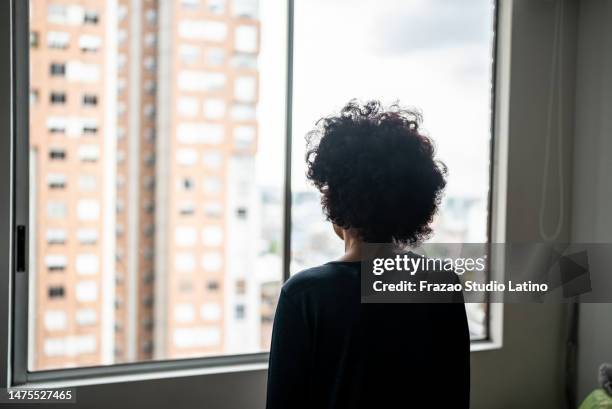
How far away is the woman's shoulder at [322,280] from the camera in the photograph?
945 millimetres

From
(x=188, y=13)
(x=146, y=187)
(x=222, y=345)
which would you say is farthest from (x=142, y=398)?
Answer: (x=188, y=13)

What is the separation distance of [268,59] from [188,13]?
0.41 metres

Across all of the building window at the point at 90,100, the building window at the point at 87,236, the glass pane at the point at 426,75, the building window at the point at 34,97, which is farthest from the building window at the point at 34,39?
the glass pane at the point at 426,75

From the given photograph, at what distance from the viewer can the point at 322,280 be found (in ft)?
3.11

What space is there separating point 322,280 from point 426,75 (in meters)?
1.45

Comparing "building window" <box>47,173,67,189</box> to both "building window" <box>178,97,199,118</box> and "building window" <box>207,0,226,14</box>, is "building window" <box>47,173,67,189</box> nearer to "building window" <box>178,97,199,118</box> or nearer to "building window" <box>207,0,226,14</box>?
"building window" <box>178,97,199,118</box>

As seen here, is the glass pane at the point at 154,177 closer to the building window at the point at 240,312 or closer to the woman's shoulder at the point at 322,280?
the building window at the point at 240,312

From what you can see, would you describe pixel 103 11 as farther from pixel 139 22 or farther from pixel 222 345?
pixel 222 345

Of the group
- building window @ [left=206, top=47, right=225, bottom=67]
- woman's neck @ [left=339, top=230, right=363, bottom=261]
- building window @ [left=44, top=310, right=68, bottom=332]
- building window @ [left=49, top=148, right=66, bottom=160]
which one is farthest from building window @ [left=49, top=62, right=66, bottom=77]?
woman's neck @ [left=339, top=230, right=363, bottom=261]

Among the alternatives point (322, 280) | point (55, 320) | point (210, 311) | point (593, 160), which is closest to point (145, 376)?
point (55, 320)

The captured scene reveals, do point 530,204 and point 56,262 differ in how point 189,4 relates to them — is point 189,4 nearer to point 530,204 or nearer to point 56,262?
point 56,262

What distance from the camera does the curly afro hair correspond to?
987 millimetres

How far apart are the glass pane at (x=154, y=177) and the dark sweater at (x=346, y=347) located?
0.84m

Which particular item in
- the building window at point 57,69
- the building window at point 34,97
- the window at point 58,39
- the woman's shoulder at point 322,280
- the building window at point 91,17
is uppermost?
the building window at point 91,17
